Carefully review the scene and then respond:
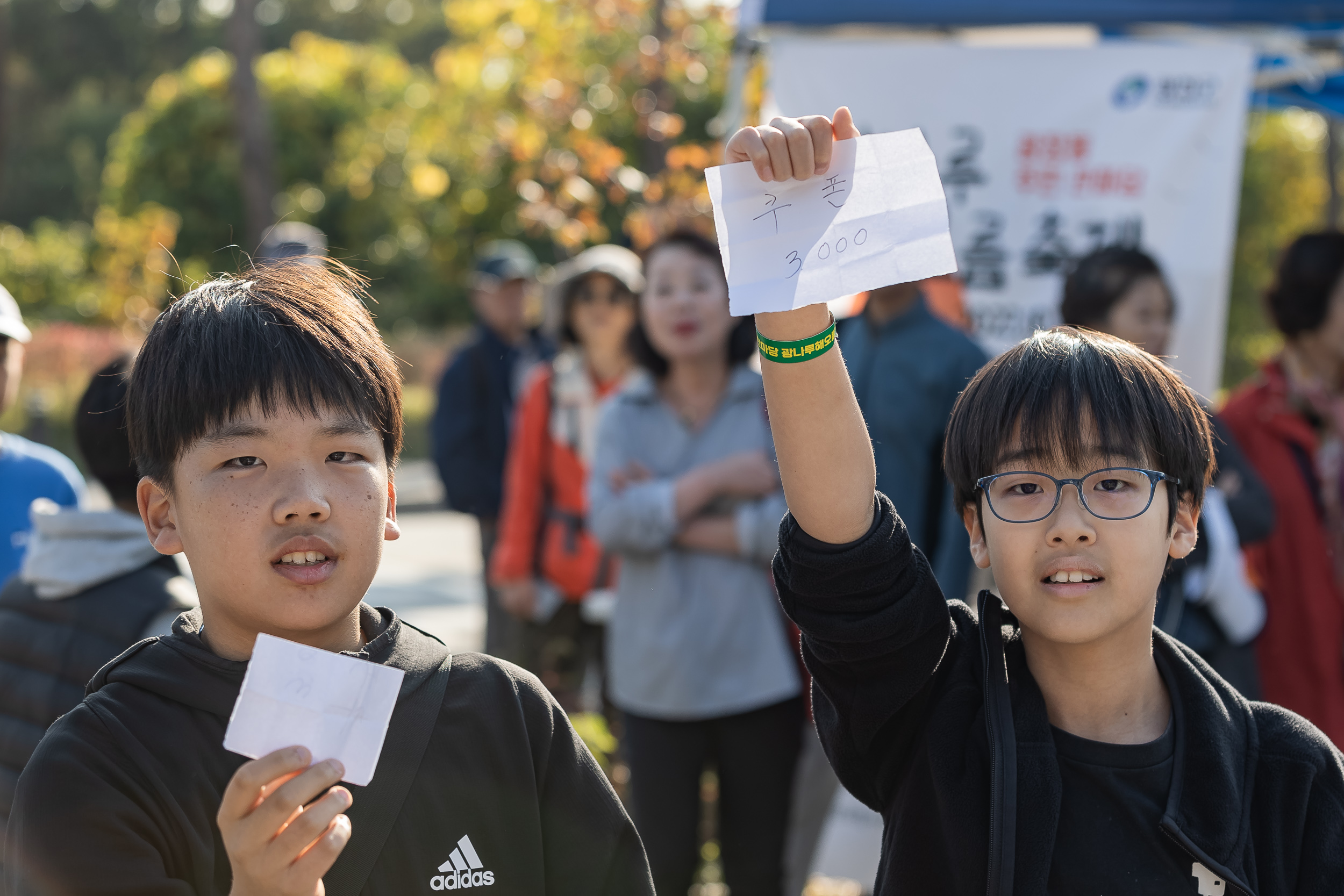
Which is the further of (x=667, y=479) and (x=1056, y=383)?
(x=667, y=479)

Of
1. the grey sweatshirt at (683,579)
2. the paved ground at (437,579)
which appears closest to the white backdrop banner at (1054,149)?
the grey sweatshirt at (683,579)

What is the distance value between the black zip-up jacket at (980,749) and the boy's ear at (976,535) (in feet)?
0.17

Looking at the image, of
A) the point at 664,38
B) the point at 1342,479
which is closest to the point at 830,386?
the point at 1342,479

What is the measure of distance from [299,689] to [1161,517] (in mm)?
1075

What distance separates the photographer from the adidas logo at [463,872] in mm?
1408

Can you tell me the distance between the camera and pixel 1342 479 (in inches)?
142

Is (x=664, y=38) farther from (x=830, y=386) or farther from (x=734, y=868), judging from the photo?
(x=830, y=386)

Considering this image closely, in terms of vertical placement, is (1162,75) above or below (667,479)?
above

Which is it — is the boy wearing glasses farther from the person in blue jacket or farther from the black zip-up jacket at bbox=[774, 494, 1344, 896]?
the person in blue jacket

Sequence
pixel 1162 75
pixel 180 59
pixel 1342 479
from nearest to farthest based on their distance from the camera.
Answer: pixel 1342 479, pixel 1162 75, pixel 180 59

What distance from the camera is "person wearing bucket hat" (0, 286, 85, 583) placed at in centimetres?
292

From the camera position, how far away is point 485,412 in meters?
5.63

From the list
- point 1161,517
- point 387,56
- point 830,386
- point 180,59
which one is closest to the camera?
point 830,386

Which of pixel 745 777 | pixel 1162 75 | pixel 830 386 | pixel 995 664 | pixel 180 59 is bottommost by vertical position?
pixel 745 777
